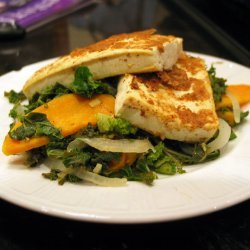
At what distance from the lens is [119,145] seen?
187 cm

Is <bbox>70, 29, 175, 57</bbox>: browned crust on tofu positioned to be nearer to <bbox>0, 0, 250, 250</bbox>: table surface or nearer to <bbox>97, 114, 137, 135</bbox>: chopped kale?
<bbox>97, 114, 137, 135</bbox>: chopped kale

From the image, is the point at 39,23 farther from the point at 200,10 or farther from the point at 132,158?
the point at 132,158

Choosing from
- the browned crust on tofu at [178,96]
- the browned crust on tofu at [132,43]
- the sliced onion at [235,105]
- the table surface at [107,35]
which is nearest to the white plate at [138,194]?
the table surface at [107,35]

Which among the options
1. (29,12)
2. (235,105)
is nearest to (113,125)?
(235,105)

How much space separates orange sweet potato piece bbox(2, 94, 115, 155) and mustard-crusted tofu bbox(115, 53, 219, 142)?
0.10 m

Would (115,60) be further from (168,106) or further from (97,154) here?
(97,154)

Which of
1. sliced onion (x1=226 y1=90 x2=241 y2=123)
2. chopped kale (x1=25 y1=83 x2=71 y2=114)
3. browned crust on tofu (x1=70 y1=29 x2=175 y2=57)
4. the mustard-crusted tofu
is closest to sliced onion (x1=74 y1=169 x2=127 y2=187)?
the mustard-crusted tofu

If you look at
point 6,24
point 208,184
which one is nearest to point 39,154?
point 208,184

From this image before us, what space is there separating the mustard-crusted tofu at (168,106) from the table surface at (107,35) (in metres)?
0.44

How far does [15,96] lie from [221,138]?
4.20 feet

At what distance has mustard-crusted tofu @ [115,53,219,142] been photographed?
1.89 meters

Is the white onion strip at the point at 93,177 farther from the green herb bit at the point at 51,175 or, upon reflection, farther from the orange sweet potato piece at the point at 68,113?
the orange sweet potato piece at the point at 68,113

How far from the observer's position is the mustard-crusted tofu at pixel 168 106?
1.89 meters

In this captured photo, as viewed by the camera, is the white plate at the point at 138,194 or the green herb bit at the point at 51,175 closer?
the white plate at the point at 138,194
